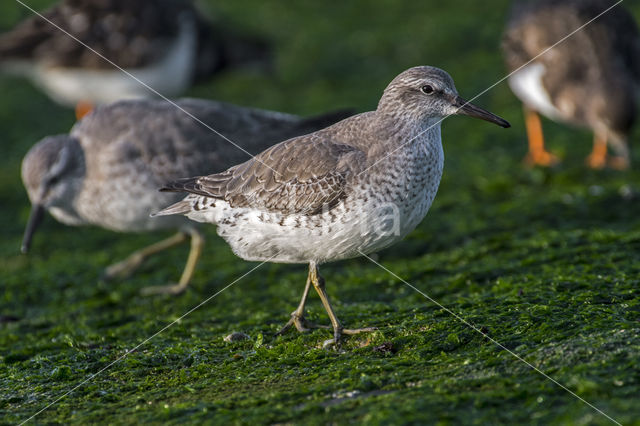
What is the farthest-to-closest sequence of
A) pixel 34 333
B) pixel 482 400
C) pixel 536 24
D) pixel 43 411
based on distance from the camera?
pixel 536 24 → pixel 34 333 → pixel 43 411 → pixel 482 400

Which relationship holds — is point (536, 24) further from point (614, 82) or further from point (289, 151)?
point (289, 151)

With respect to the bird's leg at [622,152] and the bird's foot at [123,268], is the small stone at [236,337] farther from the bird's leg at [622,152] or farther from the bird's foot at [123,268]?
the bird's leg at [622,152]

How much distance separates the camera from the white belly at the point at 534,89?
1119 cm

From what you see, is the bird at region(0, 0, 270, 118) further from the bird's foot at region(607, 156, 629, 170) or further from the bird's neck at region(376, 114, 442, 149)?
the bird's neck at region(376, 114, 442, 149)

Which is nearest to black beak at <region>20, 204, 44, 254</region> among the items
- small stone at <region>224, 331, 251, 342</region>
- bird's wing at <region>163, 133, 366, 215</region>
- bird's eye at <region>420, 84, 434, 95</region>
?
bird's wing at <region>163, 133, 366, 215</region>

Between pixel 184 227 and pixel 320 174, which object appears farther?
pixel 184 227

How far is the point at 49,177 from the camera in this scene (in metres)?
8.83

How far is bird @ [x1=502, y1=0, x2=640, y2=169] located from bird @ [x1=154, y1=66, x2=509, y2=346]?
17.4 feet

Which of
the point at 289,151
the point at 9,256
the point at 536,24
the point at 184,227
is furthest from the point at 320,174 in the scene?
the point at 536,24

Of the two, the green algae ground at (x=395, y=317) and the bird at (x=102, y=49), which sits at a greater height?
the bird at (x=102, y=49)

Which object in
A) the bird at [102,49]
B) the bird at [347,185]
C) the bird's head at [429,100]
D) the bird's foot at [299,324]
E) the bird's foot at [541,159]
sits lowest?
the bird's foot at [299,324]

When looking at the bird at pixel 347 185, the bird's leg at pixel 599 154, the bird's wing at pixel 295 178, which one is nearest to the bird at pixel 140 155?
the bird's wing at pixel 295 178

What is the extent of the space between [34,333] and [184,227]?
1919 mm

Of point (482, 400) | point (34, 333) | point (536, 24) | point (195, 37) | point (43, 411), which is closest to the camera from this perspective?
point (482, 400)
